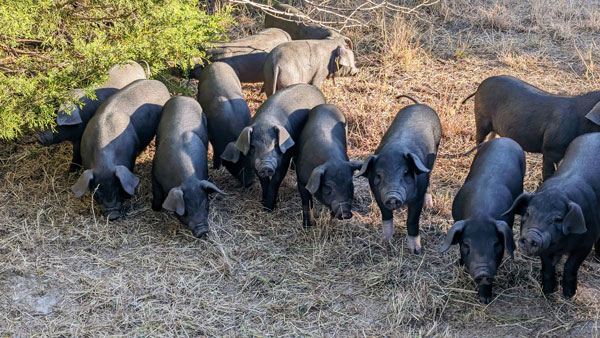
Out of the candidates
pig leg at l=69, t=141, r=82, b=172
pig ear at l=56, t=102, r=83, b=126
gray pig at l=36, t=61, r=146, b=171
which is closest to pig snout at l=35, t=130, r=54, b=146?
gray pig at l=36, t=61, r=146, b=171

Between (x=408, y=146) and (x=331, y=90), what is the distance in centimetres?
315

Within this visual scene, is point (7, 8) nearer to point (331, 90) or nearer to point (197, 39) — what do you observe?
point (197, 39)

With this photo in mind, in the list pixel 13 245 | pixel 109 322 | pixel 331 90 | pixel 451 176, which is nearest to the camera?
pixel 109 322

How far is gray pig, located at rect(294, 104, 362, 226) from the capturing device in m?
5.79

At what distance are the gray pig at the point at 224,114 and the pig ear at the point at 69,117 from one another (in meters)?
1.29

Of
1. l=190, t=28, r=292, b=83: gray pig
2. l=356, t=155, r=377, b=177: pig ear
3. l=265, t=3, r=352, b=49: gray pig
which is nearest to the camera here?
l=356, t=155, r=377, b=177: pig ear

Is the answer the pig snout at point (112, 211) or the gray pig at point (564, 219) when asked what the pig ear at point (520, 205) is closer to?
the gray pig at point (564, 219)

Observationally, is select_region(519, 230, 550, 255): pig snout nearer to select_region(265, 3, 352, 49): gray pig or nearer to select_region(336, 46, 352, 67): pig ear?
select_region(336, 46, 352, 67): pig ear

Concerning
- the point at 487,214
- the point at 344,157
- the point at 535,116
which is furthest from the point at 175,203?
the point at 535,116

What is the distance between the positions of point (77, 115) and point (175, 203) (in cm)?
164

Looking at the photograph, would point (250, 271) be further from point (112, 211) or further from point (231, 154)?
point (112, 211)

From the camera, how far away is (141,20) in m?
6.64

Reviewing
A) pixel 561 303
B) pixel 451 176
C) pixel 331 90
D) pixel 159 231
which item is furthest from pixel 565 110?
pixel 159 231

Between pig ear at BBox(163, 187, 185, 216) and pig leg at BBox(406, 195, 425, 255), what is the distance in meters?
1.90
